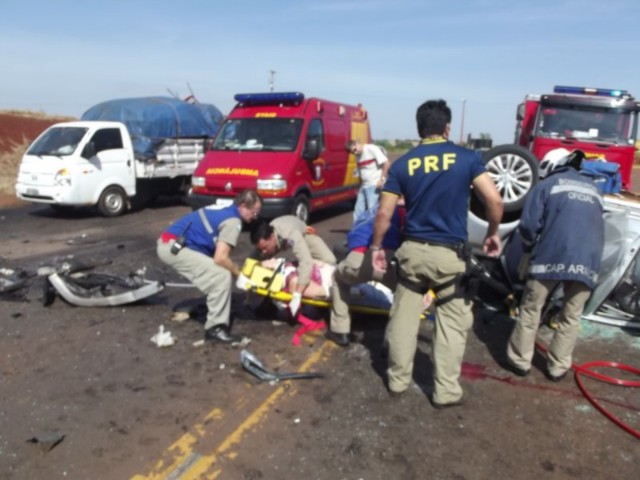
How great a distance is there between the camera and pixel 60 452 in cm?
335

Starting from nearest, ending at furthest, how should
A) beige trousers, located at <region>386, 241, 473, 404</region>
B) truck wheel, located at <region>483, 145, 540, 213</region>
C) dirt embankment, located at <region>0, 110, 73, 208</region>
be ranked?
beige trousers, located at <region>386, 241, 473, 404</region> < truck wheel, located at <region>483, 145, 540, 213</region> < dirt embankment, located at <region>0, 110, 73, 208</region>

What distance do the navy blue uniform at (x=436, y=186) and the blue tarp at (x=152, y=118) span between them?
9781 millimetres

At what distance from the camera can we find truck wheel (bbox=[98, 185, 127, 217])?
11586 mm

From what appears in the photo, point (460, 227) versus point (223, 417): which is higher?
point (460, 227)

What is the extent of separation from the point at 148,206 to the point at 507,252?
1006 cm

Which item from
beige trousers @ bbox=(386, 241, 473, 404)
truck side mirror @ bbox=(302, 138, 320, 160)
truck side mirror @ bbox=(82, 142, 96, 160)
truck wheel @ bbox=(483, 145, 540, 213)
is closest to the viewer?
beige trousers @ bbox=(386, 241, 473, 404)

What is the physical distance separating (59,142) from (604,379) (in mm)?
10687

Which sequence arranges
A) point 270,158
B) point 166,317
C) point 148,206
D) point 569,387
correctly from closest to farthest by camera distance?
point 569,387
point 166,317
point 270,158
point 148,206

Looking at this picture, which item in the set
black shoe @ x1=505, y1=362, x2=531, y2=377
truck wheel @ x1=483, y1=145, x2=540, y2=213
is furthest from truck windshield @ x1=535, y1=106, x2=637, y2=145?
black shoe @ x1=505, y1=362, x2=531, y2=377

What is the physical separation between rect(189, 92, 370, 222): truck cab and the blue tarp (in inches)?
112

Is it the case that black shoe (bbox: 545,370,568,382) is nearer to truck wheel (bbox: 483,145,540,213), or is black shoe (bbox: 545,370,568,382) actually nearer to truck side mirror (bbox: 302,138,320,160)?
truck wheel (bbox: 483,145,540,213)

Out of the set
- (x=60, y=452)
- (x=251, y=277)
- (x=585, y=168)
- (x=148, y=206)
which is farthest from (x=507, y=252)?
(x=148, y=206)

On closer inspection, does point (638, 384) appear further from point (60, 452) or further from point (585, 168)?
point (60, 452)

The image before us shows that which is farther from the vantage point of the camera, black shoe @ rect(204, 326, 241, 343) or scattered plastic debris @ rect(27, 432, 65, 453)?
black shoe @ rect(204, 326, 241, 343)
